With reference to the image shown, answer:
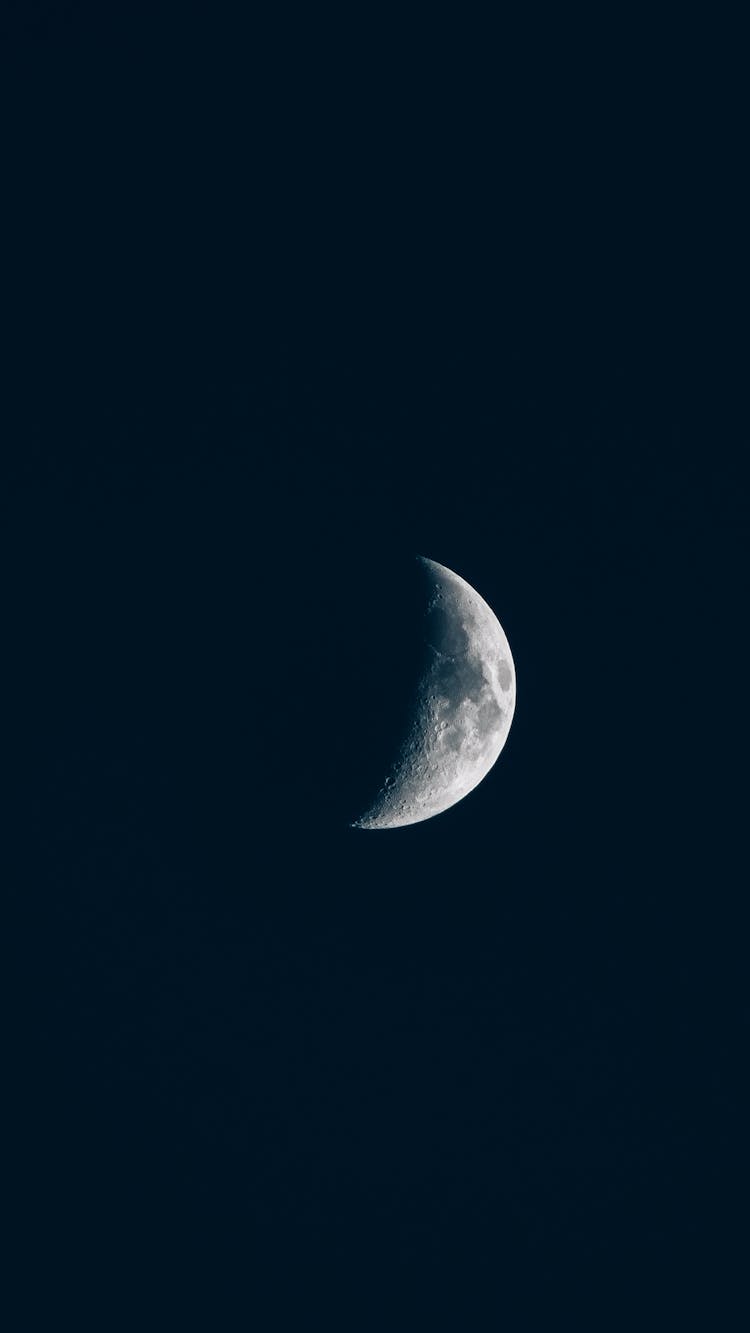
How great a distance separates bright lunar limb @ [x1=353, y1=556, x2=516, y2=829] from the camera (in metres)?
8.70

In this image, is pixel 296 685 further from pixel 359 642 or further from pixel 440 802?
pixel 440 802

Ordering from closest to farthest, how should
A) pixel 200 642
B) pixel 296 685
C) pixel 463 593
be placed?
1. pixel 296 685
2. pixel 200 642
3. pixel 463 593

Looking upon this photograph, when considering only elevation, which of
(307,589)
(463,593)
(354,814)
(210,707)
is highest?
(463,593)

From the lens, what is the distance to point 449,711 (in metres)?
8.78

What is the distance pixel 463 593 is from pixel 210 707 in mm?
2637

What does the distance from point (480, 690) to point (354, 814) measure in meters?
1.61

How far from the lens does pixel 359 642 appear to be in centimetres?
842

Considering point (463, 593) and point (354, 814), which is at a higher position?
point (463, 593)

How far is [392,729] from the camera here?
8445 mm

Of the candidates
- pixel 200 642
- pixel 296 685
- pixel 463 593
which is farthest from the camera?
pixel 463 593

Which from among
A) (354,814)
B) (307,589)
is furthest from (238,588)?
(354,814)

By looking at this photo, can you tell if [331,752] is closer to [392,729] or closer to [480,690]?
[392,729]

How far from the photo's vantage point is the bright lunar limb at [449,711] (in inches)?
342

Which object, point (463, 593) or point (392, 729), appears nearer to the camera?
point (392, 729)
